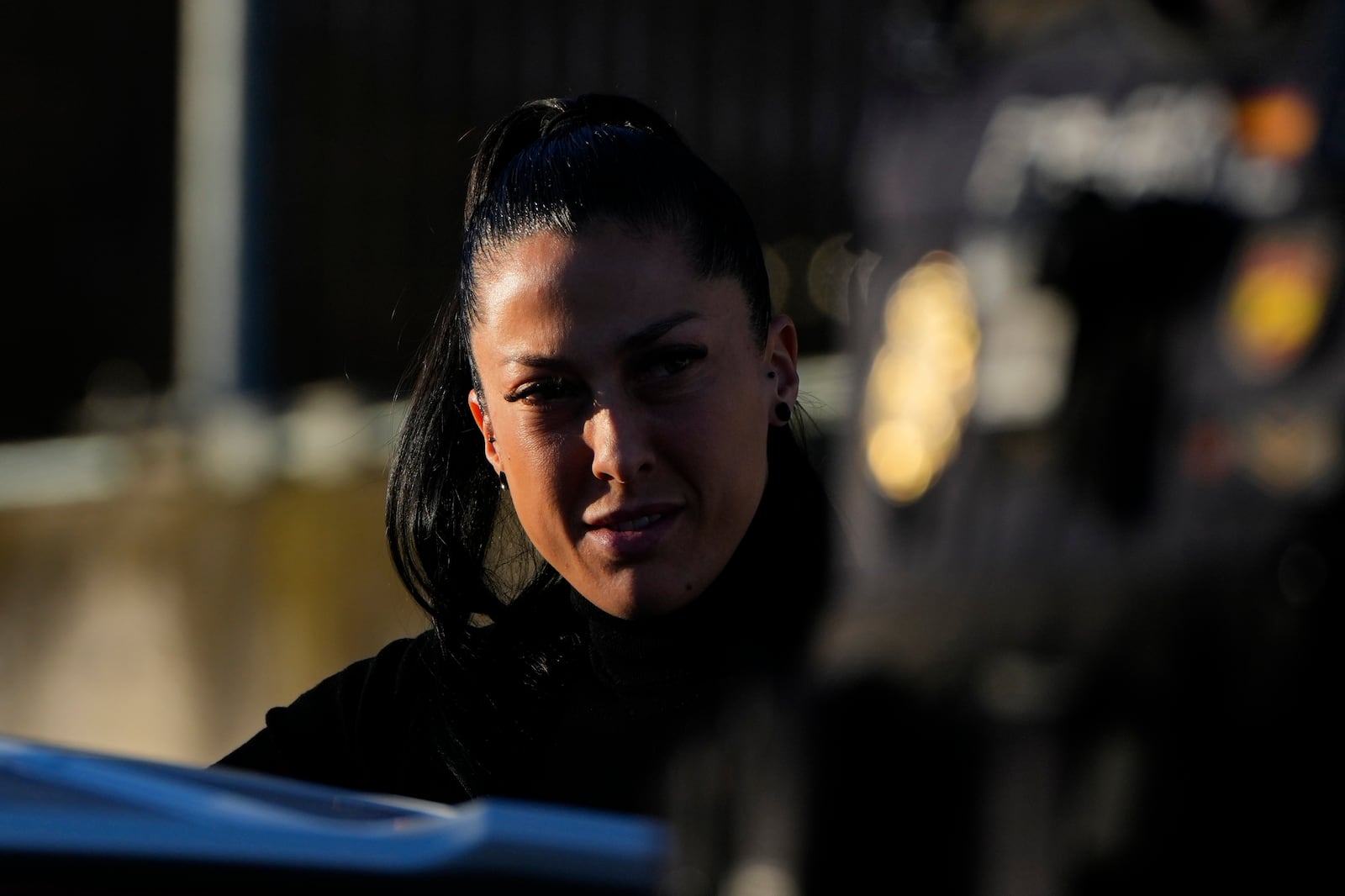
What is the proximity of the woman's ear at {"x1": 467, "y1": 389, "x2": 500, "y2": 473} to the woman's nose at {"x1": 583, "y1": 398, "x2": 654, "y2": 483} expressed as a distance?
0.24m

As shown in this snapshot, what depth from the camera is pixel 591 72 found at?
16.8ft

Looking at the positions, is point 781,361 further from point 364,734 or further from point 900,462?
point 364,734

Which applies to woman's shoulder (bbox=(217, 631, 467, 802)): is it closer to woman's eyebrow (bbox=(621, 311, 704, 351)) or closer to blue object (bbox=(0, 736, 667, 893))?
woman's eyebrow (bbox=(621, 311, 704, 351))

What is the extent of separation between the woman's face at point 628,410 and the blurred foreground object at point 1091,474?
0.14m

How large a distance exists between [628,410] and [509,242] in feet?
0.82

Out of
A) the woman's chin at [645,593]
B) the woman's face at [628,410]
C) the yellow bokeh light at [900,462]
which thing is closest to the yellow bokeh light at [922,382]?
the yellow bokeh light at [900,462]

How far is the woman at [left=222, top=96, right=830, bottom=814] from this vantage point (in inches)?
80.8

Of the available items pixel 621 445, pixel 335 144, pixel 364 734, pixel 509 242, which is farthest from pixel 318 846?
pixel 335 144

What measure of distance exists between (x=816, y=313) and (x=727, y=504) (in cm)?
259

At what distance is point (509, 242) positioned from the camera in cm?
216

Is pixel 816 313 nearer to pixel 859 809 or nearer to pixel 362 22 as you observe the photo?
pixel 362 22

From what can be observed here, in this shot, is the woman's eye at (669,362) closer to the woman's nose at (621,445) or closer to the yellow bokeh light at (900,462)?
the woman's nose at (621,445)

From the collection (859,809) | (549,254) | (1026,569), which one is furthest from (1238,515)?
(549,254)

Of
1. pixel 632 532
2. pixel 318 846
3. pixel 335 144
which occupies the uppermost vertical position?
pixel 335 144
